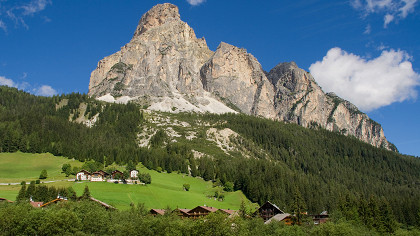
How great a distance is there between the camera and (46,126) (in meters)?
197

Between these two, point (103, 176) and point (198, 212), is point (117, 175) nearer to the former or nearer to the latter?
point (103, 176)

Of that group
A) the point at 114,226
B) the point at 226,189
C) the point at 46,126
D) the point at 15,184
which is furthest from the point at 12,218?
the point at 46,126

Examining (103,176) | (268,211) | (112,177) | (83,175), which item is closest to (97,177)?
(103,176)

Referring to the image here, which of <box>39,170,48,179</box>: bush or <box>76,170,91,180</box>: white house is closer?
<box>39,170,48,179</box>: bush

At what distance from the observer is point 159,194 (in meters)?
128

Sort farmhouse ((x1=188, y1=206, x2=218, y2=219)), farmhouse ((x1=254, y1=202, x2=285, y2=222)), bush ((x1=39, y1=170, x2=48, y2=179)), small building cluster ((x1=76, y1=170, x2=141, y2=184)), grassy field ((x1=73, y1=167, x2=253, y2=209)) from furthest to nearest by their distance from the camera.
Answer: small building cluster ((x1=76, y1=170, x2=141, y2=184)) < bush ((x1=39, y1=170, x2=48, y2=179)) < grassy field ((x1=73, y1=167, x2=253, y2=209)) < farmhouse ((x1=254, y1=202, x2=285, y2=222)) < farmhouse ((x1=188, y1=206, x2=218, y2=219))

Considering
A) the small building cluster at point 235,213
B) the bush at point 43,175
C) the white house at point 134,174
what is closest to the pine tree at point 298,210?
the small building cluster at point 235,213

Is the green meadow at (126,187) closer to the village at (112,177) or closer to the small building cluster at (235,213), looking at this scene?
the village at (112,177)

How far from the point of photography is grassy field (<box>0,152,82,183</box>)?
137663 mm

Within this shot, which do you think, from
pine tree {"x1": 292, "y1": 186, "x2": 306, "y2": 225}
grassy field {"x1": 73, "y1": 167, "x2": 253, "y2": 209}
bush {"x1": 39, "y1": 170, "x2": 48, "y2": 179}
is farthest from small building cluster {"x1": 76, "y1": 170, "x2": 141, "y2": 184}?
pine tree {"x1": 292, "y1": 186, "x2": 306, "y2": 225}

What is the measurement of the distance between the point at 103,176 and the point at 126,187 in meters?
15.3

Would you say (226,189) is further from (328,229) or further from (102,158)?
(328,229)

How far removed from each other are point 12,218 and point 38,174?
80648 millimetres

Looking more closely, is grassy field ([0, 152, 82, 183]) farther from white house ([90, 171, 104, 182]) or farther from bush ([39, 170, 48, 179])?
white house ([90, 171, 104, 182])
